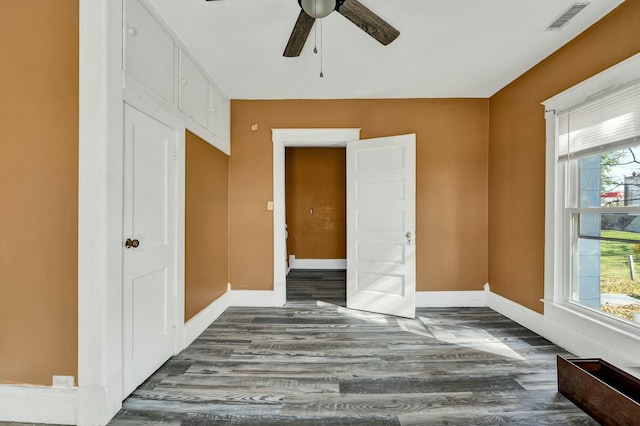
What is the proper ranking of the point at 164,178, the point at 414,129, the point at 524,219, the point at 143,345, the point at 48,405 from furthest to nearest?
the point at 414,129 → the point at 524,219 → the point at 164,178 → the point at 143,345 → the point at 48,405

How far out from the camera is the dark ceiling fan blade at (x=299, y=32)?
1.70m

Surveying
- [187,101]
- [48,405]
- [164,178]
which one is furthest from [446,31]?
[48,405]

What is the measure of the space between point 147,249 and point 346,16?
199 centimetres

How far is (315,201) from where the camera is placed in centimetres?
591

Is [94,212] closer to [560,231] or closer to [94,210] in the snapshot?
[94,210]

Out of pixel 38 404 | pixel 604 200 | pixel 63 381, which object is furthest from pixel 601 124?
pixel 38 404

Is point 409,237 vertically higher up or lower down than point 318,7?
lower down

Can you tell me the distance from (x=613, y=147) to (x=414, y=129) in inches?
73.3

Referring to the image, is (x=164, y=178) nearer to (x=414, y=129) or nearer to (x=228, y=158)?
(x=228, y=158)

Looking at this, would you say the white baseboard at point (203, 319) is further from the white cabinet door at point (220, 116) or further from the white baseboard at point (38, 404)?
the white cabinet door at point (220, 116)

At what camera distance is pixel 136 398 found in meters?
1.78

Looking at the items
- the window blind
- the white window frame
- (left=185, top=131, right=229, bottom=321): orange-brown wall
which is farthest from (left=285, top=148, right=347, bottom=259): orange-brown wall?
the window blind

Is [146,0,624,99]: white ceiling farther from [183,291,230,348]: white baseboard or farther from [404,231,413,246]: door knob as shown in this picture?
[183,291,230,348]: white baseboard

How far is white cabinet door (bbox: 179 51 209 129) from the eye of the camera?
243cm
